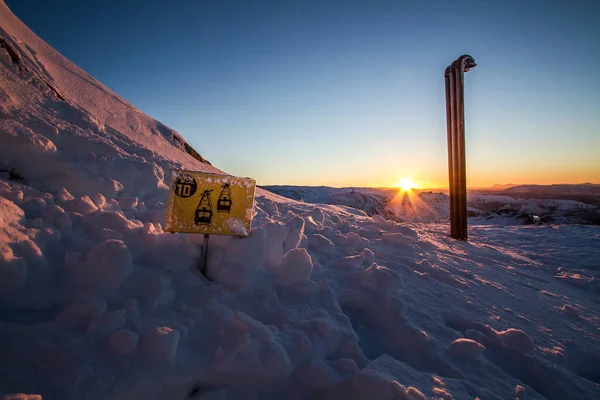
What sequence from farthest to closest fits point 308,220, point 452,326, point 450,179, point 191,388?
point 450,179
point 308,220
point 452,326
point 191,388

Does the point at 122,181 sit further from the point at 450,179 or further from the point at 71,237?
the point at 450,179

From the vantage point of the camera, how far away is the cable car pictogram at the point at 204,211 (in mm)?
1833

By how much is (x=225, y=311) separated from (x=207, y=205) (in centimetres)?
64

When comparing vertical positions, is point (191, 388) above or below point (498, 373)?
above

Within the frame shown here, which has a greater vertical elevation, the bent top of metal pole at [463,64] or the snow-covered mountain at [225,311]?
the bent top of metal pole at [463,64]

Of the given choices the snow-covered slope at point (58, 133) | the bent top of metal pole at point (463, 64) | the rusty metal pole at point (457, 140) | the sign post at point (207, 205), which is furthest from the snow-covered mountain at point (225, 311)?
the bent top of metal pole at point (463, 64)

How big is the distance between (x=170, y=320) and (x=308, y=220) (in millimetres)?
2451

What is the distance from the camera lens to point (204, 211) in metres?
1.84

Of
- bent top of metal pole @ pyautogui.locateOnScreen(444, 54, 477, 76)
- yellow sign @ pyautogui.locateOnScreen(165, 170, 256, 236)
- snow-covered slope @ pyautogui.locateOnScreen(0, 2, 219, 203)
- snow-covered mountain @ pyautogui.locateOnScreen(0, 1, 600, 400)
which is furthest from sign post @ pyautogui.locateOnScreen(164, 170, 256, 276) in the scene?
bent top of metal pole @ pyautogui.locateOnScreen(444, 54, 477, 76)

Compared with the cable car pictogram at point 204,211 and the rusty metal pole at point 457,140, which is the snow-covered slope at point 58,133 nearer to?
the cable car pictogram at point 204,211

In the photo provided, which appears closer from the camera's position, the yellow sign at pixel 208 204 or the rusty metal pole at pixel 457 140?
the yellow sign at pixel 208 204

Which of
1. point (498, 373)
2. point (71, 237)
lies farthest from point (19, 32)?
point (498, 373)

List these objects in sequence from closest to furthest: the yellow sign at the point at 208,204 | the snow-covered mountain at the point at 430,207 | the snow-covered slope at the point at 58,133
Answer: the yellow sign at the point at 208,204 → the snow-covered slope at the point at 58,133 → the snow-covered mountain at the point at 430,207

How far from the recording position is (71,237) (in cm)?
186
